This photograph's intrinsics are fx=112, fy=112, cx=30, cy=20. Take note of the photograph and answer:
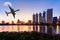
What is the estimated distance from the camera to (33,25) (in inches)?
99.1

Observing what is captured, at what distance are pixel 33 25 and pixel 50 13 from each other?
0.48 metres

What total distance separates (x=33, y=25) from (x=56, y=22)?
1.67 ft

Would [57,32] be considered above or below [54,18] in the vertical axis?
below

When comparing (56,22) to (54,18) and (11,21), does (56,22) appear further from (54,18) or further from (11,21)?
(11,21)

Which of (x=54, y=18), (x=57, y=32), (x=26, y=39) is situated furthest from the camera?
(x=54, y=18)

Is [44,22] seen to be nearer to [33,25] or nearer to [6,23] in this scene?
[33,25]

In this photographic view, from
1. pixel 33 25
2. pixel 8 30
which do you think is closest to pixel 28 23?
pixel 33 25

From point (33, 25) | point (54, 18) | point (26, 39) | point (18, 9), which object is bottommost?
point (26, 39)

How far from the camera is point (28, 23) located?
2582 millimetres

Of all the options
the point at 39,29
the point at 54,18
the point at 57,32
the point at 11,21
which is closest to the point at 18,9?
the point at 11,21

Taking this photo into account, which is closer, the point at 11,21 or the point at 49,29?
the point at 49,29

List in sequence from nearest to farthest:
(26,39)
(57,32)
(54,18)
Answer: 1. (26,39)
2. (57,32)
3. (54,18)

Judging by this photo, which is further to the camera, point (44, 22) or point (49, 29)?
point (44, 22)

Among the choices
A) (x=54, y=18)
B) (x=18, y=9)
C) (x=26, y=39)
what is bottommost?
(x=26, y=39)
